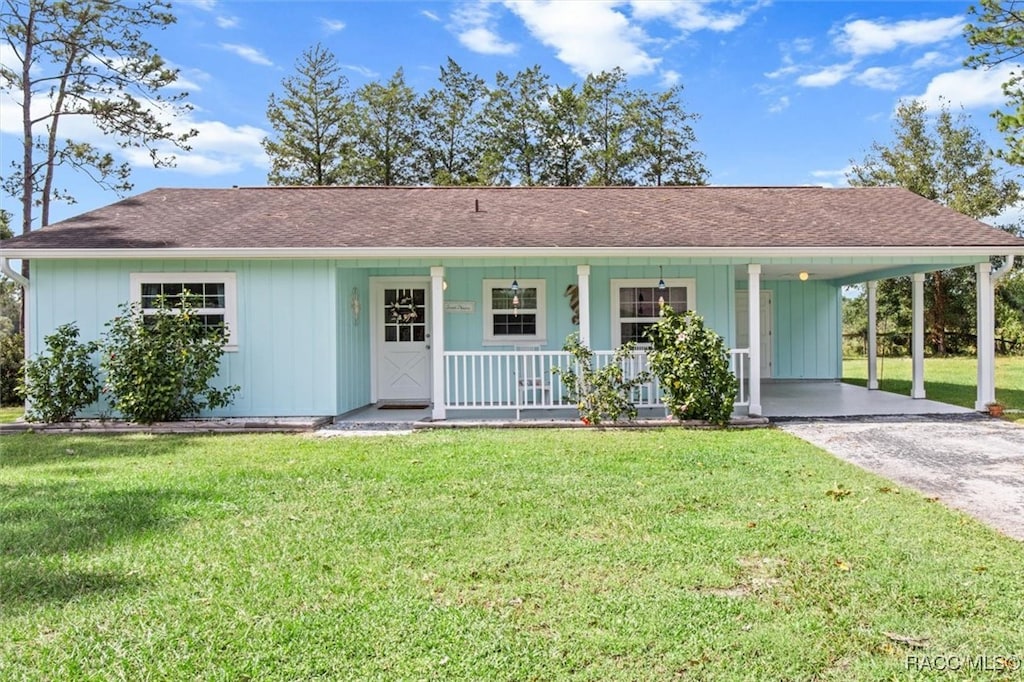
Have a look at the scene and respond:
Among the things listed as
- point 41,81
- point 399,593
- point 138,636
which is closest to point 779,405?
point 399,593

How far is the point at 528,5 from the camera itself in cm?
1436

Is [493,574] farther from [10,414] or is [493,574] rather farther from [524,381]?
[10,414]

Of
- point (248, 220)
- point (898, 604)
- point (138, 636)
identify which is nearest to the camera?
point (138, 636)

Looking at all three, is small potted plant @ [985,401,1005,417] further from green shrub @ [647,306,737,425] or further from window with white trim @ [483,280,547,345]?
window with white trim @ [483,280,547,345]

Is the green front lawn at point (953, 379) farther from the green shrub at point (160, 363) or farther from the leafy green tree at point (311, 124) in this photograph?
the leafy green tree at point (311, 124)

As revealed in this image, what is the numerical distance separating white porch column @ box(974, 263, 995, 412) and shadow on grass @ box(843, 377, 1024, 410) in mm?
486

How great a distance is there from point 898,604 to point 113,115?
2212 centimetres

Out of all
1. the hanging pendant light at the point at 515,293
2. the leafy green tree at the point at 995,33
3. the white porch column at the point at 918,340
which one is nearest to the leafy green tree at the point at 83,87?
the hanging pendant light at the point at 515,293

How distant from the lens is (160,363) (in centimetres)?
851

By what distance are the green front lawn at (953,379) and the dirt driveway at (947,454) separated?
2.33m

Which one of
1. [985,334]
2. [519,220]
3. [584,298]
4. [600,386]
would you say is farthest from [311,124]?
[985,334]

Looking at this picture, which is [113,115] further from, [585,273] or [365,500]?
[365,500]

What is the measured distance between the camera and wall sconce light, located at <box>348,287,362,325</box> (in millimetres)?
10078

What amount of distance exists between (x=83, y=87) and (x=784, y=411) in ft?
66.4
